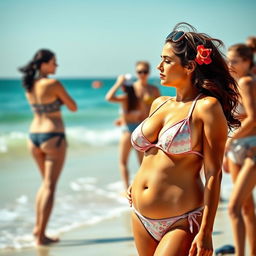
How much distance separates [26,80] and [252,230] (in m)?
2.86

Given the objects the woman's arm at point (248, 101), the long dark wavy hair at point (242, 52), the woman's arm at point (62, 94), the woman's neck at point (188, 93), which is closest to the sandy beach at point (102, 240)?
the woman's arm at point (62, 94)

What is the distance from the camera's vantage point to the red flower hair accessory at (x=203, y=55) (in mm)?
3391

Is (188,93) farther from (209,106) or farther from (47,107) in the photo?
(47,107)

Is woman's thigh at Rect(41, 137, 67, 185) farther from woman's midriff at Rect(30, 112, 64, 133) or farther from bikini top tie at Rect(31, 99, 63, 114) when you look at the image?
bikini top tie at Rect(31, 99, 63, 114)

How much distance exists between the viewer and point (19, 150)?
1572 centimetres

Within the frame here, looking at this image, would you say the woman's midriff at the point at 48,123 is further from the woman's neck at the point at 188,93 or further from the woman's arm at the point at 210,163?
the woman's arm at the point at 210,163

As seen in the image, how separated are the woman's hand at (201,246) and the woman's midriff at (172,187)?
208 mm

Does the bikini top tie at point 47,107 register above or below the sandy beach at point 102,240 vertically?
above

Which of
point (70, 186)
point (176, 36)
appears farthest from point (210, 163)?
point (70, 186)

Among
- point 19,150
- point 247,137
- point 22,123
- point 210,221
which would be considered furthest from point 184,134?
point 22,123

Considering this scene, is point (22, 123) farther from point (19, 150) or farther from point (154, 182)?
point (154, 182)

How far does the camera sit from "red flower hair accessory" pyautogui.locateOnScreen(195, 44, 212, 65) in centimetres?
339

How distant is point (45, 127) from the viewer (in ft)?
21.9

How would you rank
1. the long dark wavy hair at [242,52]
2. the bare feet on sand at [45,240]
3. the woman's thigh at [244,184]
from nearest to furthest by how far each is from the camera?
1. the woman's thigh at [244,184]
2. the long dark wavy hair at [242,52]
3. the bare feet on sand at [45,240]
